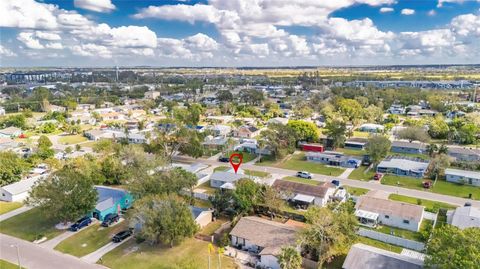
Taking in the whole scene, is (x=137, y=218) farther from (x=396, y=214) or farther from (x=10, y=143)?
(x=10, y=143)

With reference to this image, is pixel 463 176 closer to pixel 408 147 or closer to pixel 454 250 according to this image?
pixel 408 147

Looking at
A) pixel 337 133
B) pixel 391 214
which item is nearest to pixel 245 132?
pixel 337 133

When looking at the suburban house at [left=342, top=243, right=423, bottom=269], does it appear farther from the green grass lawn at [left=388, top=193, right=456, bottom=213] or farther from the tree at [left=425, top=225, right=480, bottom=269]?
the green grass lawn at [left=388, top=193, right=456, bottom=213]

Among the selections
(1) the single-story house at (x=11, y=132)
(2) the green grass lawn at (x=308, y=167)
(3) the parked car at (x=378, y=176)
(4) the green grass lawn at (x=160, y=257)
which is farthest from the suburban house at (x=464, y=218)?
(1) the single-story house at (x=11, y=132)

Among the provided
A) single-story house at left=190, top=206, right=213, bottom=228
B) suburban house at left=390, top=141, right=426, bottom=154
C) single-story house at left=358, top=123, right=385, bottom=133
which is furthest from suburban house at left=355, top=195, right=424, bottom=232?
single-story house at left=358, top=123, right=385, bottom=133

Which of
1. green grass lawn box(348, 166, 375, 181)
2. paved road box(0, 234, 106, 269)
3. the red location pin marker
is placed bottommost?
paved road box(0, 234, 106, 269)

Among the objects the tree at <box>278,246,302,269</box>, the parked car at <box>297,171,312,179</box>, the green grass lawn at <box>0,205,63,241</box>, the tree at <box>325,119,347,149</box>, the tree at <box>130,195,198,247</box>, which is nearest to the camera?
the tree at <box>278,246,302,269</box>

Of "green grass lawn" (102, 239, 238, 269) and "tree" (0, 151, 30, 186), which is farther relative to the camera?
"tree" (0, 151, 30, 186)

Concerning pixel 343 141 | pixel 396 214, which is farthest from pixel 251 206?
pixel 343 141
